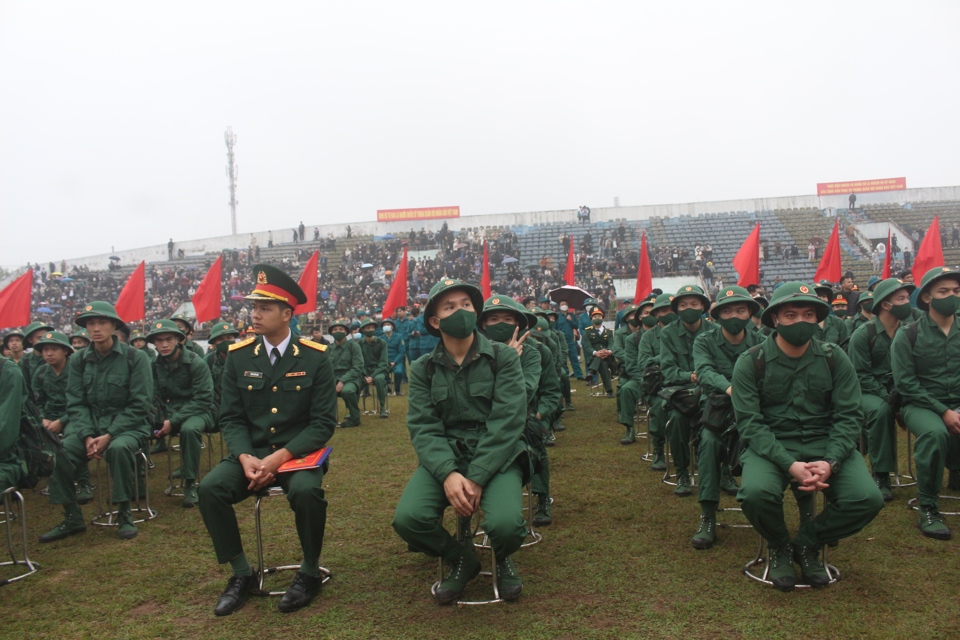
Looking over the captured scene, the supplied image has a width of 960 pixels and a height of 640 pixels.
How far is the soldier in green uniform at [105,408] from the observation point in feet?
20.9

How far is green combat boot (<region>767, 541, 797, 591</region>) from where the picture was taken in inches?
174

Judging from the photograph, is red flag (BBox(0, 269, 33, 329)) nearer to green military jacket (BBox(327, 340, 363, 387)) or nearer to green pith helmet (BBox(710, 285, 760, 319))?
green military jacket (BBox(327, 340, 363, 387))

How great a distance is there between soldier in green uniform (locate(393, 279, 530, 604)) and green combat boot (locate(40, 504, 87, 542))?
3828mm

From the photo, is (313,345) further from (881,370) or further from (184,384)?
(881,370)

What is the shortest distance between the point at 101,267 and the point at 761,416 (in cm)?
4738

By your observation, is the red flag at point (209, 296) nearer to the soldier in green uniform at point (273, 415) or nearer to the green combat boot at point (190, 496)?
Answer: the green combat boot at point (190, 496)

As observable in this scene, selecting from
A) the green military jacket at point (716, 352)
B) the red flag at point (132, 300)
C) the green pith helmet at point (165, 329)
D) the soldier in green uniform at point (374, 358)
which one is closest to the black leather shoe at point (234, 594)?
the green pith helmet at point (165, 329)

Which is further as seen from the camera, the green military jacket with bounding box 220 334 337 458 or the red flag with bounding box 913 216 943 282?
the red flag with bounding box 913 216 943 282

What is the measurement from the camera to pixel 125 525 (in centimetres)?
629

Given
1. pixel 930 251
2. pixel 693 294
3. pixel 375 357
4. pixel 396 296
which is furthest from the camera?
pixel 396 296

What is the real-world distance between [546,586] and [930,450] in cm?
334

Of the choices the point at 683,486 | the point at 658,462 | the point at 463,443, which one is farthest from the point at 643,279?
the point at 463,443

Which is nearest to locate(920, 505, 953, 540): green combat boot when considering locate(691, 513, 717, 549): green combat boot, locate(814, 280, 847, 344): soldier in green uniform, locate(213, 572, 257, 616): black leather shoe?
locate(691, 513, 717, 549): green combat boot

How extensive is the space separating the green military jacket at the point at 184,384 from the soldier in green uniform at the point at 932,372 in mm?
6945
